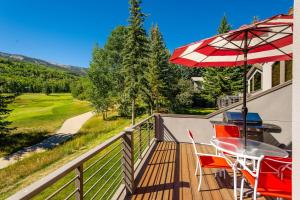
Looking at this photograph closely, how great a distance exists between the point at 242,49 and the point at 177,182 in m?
2.64

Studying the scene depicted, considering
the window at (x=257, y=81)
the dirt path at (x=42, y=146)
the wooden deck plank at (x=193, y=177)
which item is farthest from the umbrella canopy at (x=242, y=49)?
the dirt path at (x=42, y=146)

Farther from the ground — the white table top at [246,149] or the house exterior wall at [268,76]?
the house exterior wall at [268,76]

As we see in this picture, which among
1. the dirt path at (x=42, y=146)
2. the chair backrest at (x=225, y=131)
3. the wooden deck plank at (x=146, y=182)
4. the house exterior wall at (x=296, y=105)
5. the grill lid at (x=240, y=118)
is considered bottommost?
the dirt path at (x=42, y=146)

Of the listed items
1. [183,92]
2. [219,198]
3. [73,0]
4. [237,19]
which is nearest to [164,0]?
[237,19]

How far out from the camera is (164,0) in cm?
2769

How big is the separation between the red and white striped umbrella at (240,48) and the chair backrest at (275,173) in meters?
1.85

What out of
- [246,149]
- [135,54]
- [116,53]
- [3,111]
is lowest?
[3,111]

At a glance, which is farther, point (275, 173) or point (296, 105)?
point (275, 173)

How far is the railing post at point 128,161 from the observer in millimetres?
3512

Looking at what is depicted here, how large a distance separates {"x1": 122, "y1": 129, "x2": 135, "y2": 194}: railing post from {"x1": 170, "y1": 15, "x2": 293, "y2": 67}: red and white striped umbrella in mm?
1789

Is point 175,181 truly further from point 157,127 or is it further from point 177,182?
point 157,127

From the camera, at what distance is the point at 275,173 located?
2.56 meters

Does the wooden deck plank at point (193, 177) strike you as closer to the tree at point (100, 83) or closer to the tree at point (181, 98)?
the tree at point (181, 98)

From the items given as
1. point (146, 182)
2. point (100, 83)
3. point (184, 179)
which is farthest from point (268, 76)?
point (100, 83)
